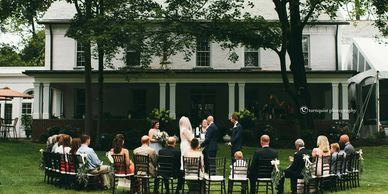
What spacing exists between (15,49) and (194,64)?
30.8m

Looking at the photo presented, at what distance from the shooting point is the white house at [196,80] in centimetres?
2925

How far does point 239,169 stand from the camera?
1191 centimetres

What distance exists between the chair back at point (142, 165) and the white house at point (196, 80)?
1513 cm

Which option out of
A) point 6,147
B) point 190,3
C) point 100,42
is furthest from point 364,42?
point 6,147

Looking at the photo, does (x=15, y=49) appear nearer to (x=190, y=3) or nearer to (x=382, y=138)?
(x=190, y=3)

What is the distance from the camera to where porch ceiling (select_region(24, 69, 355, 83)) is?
29078 mm

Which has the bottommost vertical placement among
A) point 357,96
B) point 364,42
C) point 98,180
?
point 98,180

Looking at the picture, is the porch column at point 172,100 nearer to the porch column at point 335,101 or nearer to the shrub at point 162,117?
the shrub at point 162,117

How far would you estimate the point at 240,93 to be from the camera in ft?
95.9

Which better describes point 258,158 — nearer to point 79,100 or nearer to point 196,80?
point 196,80

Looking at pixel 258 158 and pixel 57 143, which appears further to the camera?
pixel 57 143

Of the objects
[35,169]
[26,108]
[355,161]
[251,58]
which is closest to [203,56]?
[251,58]

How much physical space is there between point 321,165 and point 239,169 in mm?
1997

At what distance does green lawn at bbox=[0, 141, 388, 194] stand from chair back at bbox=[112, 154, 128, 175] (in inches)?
48.0
